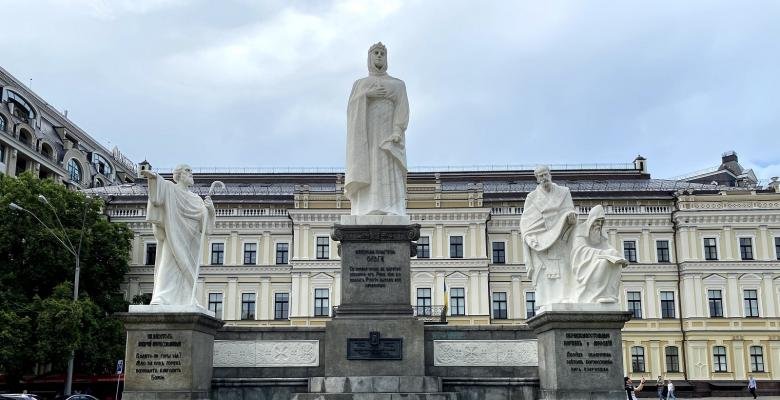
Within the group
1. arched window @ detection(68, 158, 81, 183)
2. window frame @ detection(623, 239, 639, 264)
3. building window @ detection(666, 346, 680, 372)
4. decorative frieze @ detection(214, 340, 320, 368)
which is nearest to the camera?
decorative frieze @ detection(214, 340, 320, 368)

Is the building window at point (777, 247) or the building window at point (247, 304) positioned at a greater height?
the building window at point (777, 247)

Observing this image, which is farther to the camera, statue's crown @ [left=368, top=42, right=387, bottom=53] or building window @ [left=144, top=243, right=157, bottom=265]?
building window @ [left=144, top=243, right=157, bottom=265]

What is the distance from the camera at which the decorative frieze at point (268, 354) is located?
1278cm

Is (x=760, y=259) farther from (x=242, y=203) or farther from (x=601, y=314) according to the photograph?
(x=601, y=314)

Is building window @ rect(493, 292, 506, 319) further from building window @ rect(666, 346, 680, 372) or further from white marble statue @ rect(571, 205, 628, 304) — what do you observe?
white marble statue @ rect(571, 205, 628, 304)

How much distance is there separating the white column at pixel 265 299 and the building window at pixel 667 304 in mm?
28261

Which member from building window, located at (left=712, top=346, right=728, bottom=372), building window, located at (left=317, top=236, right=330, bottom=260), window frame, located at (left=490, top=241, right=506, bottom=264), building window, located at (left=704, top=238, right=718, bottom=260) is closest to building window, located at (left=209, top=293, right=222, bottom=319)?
building window, located at (left=317, top=236, right=330, bottom=260)

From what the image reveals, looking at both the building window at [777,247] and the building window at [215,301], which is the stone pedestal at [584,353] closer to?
the building window at [215,301]

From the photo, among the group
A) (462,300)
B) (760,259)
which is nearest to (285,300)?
(462,300)

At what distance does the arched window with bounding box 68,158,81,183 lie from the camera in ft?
210

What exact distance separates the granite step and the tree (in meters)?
24.0

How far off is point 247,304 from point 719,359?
33.5m

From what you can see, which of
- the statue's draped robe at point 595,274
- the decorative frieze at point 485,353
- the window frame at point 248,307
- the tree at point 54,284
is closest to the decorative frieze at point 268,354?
the decorative frieze at point 485,353

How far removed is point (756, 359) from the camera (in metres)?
51.0
